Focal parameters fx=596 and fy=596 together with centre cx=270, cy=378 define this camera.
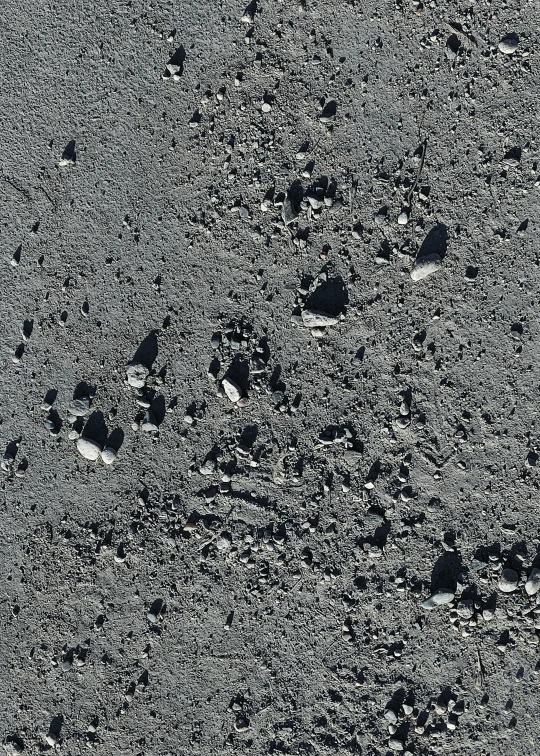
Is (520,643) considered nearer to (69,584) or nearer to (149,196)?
(69,584)

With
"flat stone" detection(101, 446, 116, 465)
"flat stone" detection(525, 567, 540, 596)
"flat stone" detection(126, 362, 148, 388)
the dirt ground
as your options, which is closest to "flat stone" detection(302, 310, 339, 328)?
the dirt ground

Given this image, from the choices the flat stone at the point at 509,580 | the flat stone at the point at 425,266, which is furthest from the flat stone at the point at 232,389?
the flat stone at the point at 509,580

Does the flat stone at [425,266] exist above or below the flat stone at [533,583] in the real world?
above

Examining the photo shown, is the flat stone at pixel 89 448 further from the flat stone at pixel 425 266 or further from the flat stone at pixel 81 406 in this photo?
the flat stone at pixel 425 266

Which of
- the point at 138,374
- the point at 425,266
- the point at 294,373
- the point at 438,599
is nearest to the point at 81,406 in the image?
the point at 138,374

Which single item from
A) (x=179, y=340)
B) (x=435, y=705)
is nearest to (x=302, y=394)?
(x=179, y=340)

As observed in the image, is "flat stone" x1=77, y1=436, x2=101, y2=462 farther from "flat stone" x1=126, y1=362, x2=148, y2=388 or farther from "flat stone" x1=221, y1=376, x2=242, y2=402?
"flat stone" x1=221, y1=376, x2=242, y2=402
